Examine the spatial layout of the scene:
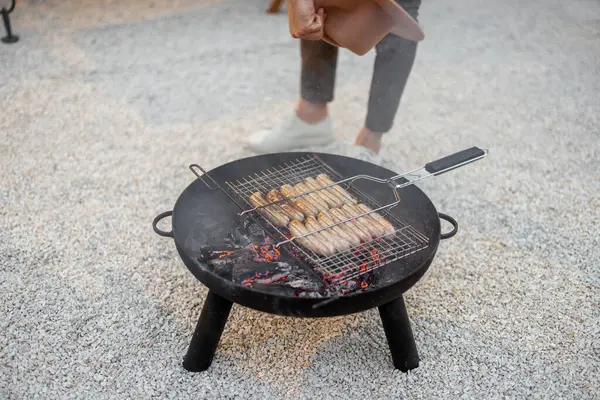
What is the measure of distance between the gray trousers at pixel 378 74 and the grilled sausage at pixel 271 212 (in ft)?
3.34

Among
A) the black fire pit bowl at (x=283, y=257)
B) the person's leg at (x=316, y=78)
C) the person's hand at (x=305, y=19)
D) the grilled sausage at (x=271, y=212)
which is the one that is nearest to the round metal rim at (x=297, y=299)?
the black fire pit bowl at (x=283, y=257)

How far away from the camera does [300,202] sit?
6.48ft

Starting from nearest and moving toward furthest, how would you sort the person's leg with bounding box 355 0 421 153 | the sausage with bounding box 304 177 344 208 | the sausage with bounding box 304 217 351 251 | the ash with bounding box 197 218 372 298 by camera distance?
the ash with bounding box 197 218 372 298 < the sausage with bounding box 304 217 351 251 < the sausage with bounding box 304 177 344 208 < the person's leg with bounding box 355 0 421 153

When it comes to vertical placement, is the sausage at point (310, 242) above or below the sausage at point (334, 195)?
above

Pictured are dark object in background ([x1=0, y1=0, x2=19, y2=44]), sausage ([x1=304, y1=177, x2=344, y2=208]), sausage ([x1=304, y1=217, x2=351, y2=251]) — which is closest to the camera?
sausage ([x1=304, y1=217, x2=351, y2=251])

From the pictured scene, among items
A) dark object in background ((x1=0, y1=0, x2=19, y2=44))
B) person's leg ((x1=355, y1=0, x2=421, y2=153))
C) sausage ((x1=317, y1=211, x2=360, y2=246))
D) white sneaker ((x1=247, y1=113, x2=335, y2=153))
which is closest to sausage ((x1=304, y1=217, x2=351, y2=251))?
sausage ((x1=317, y1=211, x2=360, y2=246))

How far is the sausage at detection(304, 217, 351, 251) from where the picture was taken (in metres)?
1.79

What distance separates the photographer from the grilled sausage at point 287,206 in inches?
75.5

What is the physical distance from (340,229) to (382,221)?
0.14 metres

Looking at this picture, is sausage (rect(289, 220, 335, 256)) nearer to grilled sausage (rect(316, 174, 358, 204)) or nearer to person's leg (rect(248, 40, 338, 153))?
grilled sausage (rect(316, 174, 358, 204))

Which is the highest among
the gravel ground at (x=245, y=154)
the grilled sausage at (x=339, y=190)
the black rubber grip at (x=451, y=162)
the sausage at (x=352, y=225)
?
the black rubber grip at (x=451, y=162)

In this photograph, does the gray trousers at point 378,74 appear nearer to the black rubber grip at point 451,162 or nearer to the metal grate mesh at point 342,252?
the metal grate mesh at point 342,252

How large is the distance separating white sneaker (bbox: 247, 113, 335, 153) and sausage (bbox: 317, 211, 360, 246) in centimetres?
114

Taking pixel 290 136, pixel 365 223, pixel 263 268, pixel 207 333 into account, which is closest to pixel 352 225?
pixel 365 223
